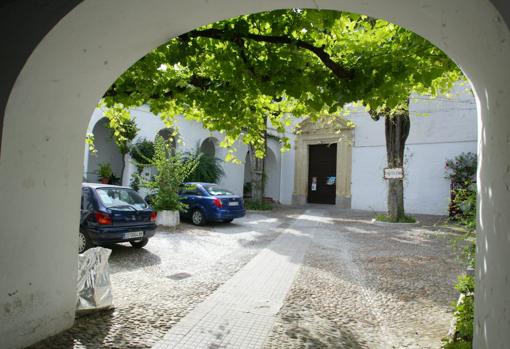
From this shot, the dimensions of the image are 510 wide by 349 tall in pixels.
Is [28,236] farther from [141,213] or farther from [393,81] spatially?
[141,213]

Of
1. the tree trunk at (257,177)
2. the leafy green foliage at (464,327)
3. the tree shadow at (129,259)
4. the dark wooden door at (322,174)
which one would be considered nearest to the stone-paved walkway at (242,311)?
the leafy green foliage at (464,327)

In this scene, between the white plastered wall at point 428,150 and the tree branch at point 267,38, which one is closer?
the tree branch at point 267,38

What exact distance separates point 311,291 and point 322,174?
1719 cm

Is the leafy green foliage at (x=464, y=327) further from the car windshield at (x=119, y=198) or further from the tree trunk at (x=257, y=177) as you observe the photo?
the tree trunk at (x=257, y=177)

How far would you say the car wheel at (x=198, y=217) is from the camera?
11.7 metres

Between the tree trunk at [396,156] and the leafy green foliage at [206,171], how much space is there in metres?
7.71

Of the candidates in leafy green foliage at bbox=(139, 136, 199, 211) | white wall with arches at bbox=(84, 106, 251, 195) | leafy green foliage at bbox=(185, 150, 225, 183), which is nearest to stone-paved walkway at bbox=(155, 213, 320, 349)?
leafy green foliage at bbox=(139, 136, 199, 211)

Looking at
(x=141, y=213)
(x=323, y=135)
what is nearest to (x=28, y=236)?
(x=141, y=213)

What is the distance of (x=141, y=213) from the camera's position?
24.6 ft

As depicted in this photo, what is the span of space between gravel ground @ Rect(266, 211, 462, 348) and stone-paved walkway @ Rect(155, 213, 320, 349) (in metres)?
0.18

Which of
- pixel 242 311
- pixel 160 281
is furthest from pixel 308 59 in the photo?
pixel 160 281

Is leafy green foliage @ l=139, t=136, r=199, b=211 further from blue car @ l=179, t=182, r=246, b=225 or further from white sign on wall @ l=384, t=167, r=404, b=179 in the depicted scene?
white sign on wall @ l=384, t=167, r=404, b=179

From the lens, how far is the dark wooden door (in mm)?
21625

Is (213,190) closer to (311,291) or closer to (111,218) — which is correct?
(111,218)
